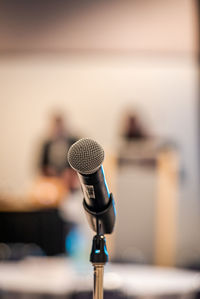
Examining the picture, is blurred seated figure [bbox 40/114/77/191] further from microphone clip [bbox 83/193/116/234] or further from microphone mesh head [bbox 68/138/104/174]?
microphone mesh head [bbox 68/138/104/174]

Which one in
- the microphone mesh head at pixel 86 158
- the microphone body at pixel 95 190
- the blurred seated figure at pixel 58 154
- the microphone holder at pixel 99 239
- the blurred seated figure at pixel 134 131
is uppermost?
the blurred seated figure at pixel 134 131

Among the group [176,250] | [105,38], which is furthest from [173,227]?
[105,38]

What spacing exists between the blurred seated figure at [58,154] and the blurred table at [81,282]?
2.19 metres

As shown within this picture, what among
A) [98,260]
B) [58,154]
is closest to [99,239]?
[98,260]

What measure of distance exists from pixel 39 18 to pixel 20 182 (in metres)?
1.84

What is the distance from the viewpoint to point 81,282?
177 centimetres

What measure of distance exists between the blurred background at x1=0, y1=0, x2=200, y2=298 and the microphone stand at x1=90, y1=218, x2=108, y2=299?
12.2 feet

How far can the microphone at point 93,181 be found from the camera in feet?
2.69

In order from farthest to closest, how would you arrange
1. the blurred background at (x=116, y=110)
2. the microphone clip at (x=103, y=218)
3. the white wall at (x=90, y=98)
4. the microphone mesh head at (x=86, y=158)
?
the white wall at (x=90, y=98) < the blurred background at (x=116, y=110) < the microphone clip at (x=103, y=218) < the microphone mesh head at (x=86, y=158)

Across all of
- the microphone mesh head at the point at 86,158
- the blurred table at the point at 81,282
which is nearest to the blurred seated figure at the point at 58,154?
the blurred table at the point at 81,282

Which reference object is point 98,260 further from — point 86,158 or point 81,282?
point 81,282

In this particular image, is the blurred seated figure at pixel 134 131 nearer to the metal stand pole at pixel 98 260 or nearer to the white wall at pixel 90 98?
the white wall at pixel 90 98

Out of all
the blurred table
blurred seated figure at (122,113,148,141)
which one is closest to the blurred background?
blurred seated figure at (122,113,148,141)

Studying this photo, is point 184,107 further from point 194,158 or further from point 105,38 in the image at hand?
point 105,38
